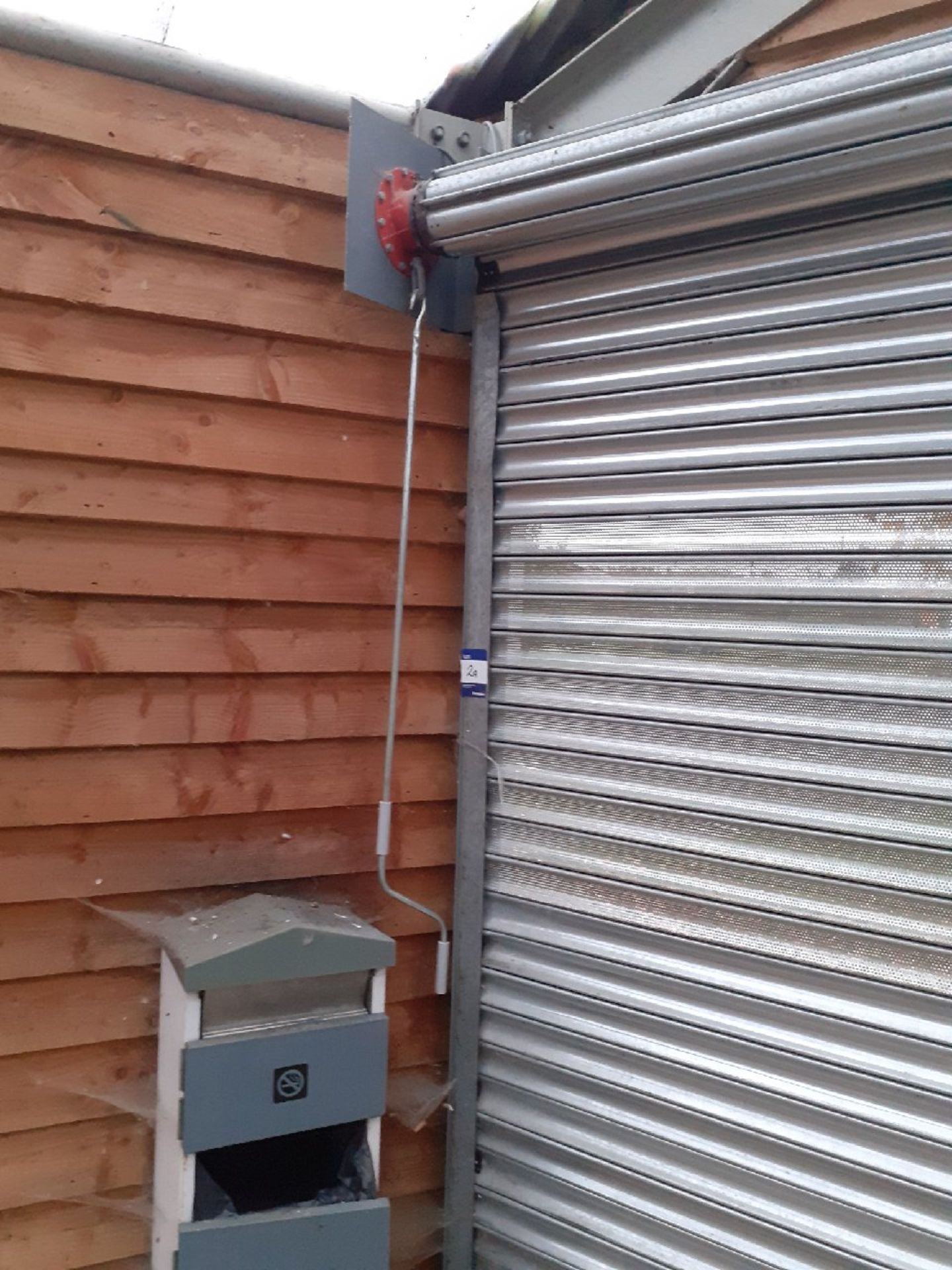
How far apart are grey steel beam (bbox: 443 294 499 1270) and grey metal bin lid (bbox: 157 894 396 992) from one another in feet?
1.58

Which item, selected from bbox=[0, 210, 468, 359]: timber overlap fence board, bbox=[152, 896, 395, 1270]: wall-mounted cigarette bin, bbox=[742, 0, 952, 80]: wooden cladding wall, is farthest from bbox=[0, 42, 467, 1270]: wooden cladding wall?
bbox=[742, 0, 952, 80]: wooden cladding wall

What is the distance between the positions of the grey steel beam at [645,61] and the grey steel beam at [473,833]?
1.92 feet

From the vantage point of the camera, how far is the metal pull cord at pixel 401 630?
272cm

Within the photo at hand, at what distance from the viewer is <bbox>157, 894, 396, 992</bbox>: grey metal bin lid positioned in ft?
7.16

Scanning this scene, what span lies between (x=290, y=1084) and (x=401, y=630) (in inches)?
50.1

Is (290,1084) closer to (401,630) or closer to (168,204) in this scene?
(401,630)

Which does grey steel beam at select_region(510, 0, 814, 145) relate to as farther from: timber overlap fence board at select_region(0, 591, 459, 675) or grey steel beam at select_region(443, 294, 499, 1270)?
timber overlap fence board at select_region(0, 591, 459, 675)

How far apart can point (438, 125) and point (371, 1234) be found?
122 inches

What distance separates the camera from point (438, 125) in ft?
9.35

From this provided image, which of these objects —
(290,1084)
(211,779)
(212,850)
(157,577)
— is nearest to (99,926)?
(212,850)

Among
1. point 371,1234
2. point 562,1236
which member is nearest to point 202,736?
point 371,1234

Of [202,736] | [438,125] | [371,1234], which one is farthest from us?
[438,125]

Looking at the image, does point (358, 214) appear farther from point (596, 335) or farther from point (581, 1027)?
point (581, 1027)

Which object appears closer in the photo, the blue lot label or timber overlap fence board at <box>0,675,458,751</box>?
timber overlap fence board at <box>0,675,458,751</box>
